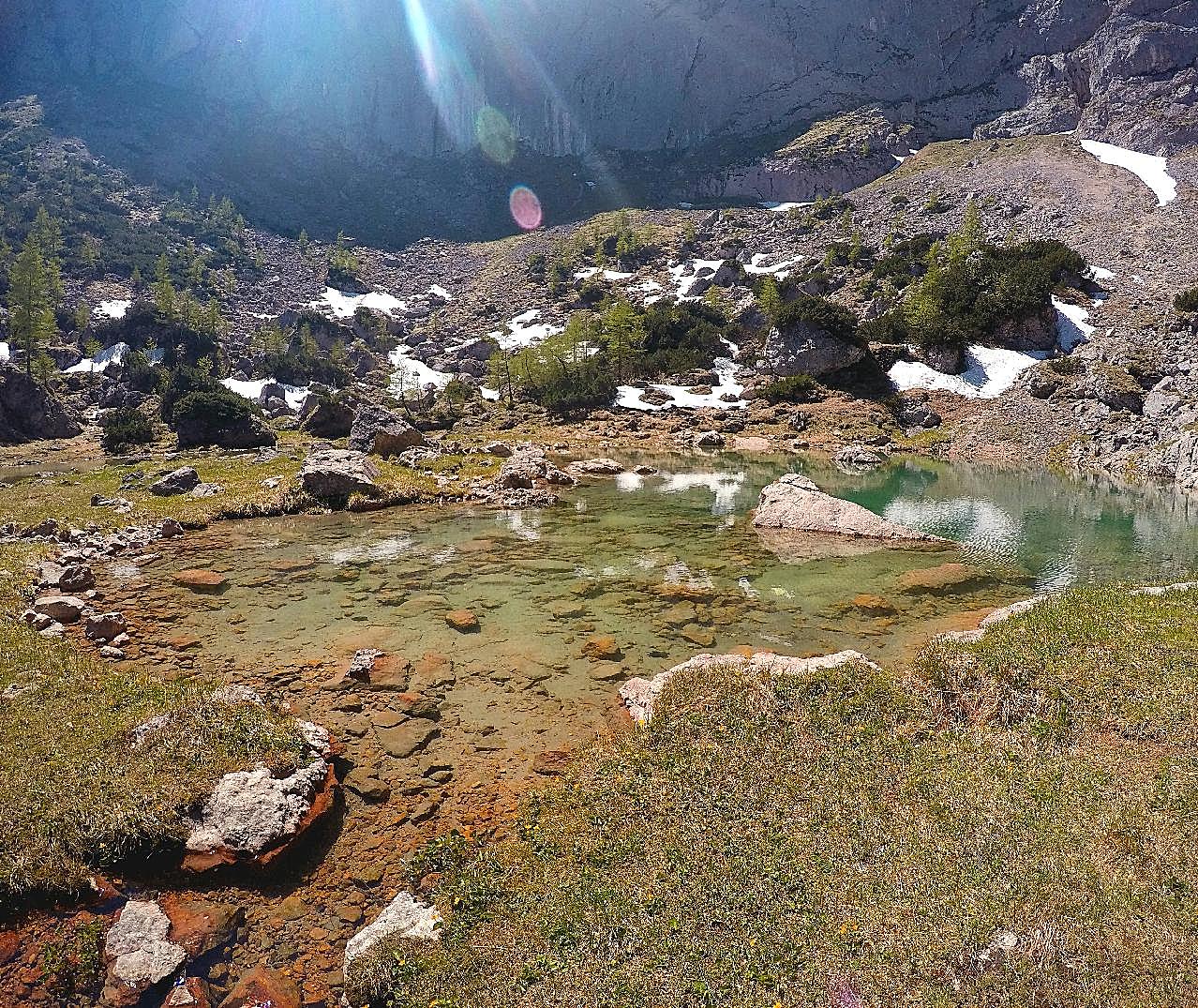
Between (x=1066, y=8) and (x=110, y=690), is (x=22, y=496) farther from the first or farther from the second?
(x=1066, y=8)

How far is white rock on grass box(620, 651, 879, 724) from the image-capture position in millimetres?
11156

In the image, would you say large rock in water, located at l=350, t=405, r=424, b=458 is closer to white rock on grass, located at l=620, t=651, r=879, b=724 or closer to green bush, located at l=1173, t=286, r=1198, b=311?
white rock on grass, located at l=620, t=651, r=879, b=724

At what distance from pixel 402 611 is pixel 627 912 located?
11445 mm

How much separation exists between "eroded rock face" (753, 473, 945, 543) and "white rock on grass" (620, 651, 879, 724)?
42.8 feet

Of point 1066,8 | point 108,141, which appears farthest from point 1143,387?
point 108,141

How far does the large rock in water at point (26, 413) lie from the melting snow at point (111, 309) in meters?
48.6

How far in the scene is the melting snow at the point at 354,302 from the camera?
431 ft

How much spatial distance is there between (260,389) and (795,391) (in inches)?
2867

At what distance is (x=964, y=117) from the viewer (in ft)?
555

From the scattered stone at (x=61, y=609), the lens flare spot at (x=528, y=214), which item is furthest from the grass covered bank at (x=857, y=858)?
the lens flare spot at (x=528, y=214)

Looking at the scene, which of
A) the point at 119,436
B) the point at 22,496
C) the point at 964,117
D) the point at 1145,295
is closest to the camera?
the point at 22,496

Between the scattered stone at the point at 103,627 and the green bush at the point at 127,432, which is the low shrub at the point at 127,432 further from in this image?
the scattered stone at the point at 103,627

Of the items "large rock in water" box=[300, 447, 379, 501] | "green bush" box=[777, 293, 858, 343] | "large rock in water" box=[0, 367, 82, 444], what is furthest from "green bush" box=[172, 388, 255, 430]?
"green bush" box=[777, 293, 858, 343]

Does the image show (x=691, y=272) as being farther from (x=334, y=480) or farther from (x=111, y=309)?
(x=334, y=480)
